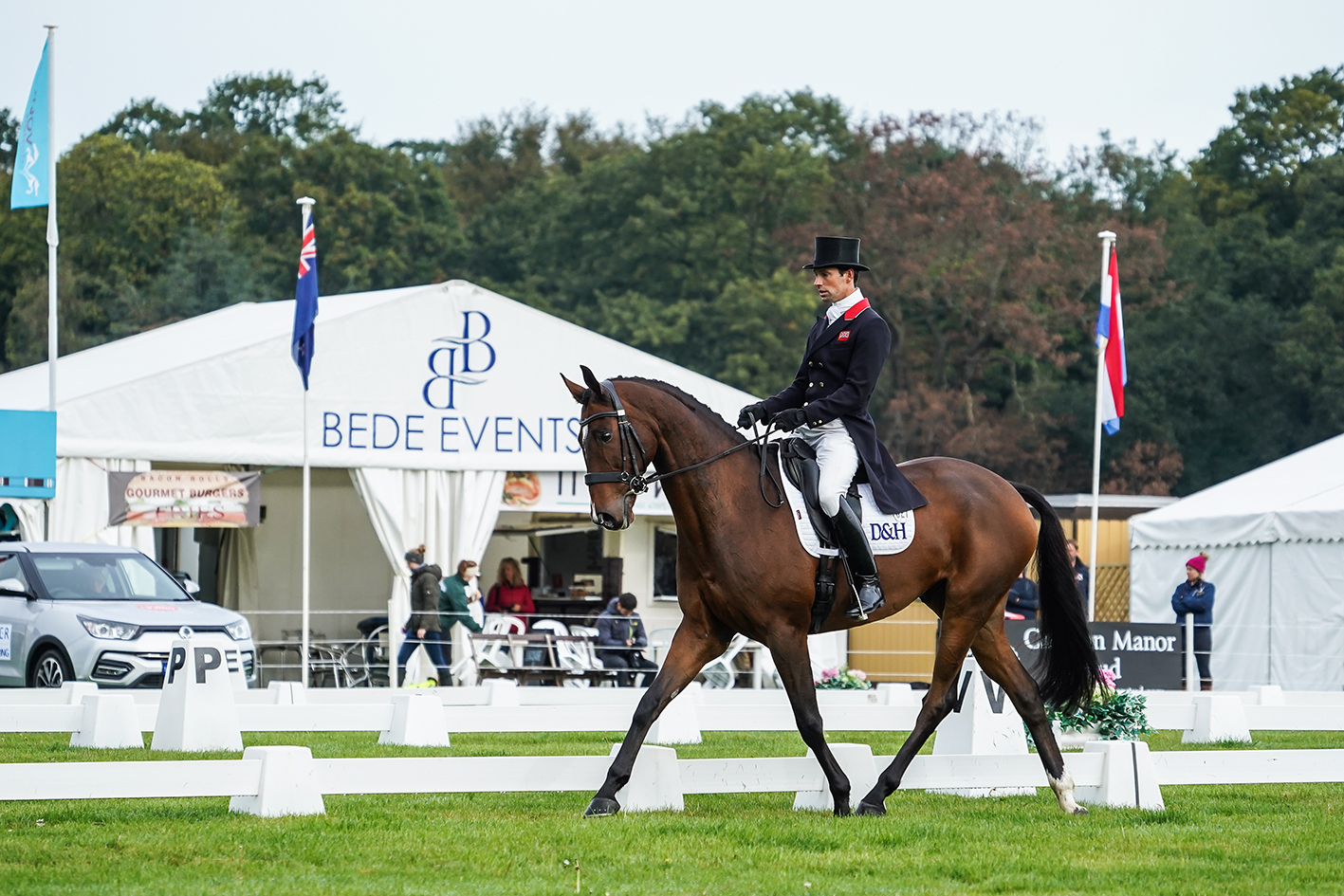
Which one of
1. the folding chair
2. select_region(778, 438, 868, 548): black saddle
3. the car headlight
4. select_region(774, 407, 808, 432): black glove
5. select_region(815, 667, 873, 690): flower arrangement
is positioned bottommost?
the folding chair

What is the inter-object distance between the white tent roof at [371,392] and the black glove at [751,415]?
11341 mm

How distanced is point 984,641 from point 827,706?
4653mm

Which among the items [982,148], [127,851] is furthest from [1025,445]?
[127,851]

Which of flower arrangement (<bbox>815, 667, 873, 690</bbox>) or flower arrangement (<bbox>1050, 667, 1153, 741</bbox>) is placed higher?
flower arrangement (<bbox>1050, 667, 1153, 741</bbox>)

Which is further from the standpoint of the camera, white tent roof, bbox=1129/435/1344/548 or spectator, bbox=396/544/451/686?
white tent roof, bbox=1129/435/1344/548

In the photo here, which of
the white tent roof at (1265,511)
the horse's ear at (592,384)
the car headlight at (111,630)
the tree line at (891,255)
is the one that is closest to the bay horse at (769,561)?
the horse's ear at (592,384)

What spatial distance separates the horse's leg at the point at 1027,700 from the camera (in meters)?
8.22

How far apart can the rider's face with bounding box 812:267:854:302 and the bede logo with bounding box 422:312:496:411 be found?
13.3 meters

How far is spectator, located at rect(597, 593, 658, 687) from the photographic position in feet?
66.2

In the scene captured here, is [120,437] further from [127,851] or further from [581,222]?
[581,222]

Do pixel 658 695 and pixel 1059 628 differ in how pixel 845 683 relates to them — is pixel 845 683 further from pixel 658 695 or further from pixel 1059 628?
pixel 658 695

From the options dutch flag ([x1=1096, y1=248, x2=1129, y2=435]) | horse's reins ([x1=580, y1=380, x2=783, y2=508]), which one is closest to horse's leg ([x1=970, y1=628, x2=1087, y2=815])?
horse's reins ([x1=580, y1=380, x2=783, y2=508])

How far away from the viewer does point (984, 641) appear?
8.70 m

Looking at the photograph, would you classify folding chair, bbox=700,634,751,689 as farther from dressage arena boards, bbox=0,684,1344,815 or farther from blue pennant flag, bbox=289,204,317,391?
dressage arena boards, bbox=0,684,1344,815
